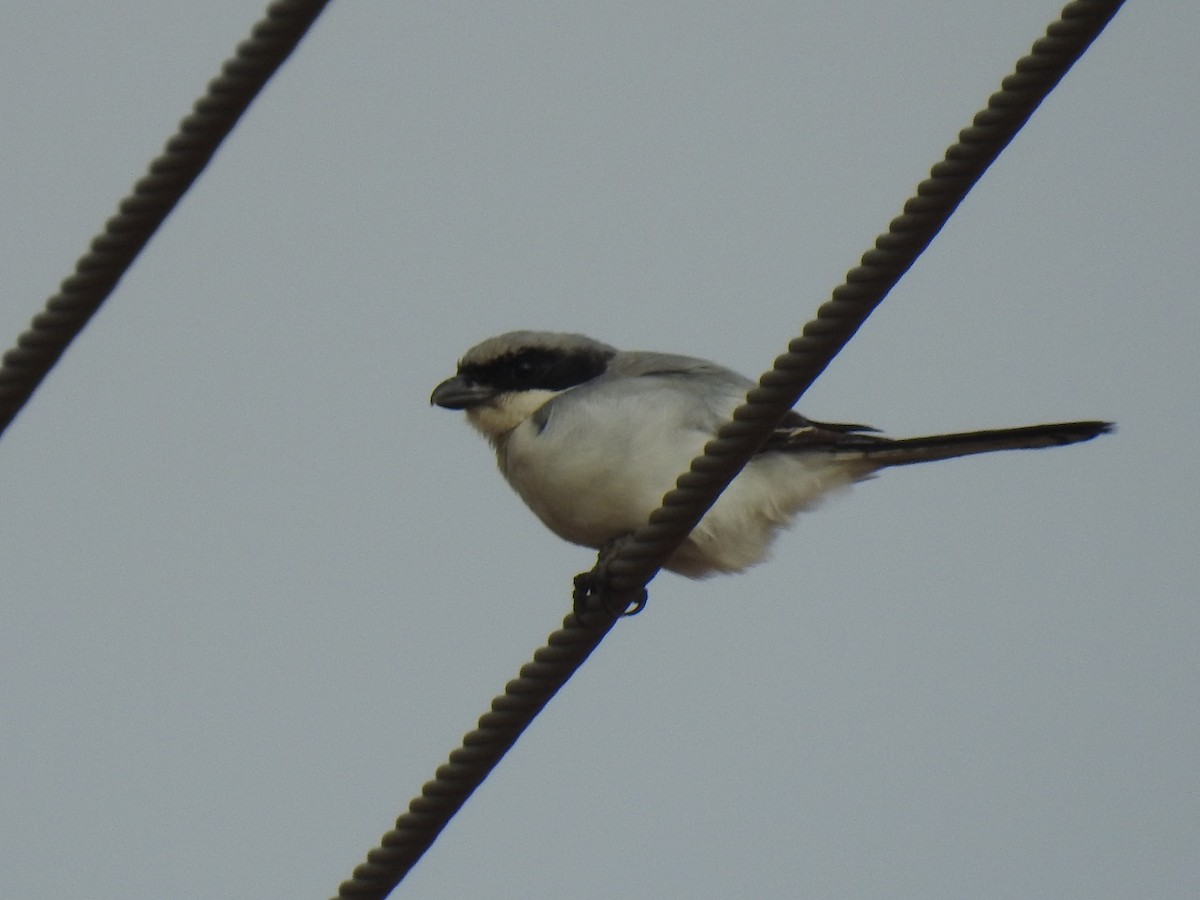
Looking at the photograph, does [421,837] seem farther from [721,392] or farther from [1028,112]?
[721,392]

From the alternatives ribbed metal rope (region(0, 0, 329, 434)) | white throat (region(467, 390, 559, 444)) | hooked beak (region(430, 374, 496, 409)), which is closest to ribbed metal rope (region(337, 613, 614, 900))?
ribbed metal rope (region(0, 0, 329, 434))

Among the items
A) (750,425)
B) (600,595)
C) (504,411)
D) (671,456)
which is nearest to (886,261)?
(750,425)

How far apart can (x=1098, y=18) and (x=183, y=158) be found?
3.83 feet

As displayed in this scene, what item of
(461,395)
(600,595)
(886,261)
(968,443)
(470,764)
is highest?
(968,443)

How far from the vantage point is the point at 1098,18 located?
7.33 feet

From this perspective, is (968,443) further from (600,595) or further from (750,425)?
(750,425)

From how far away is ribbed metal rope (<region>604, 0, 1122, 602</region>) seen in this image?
226cm

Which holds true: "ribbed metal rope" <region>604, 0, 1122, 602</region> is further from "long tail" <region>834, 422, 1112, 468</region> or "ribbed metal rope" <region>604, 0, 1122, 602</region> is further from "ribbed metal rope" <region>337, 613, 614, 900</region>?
"long tail" <region>834, 422, 1112, 468</region>

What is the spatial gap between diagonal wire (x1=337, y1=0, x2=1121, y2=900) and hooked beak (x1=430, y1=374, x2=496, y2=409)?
1.73 m

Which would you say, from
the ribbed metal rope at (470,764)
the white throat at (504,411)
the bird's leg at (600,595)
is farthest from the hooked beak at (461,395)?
the ribbed metal rope at (470,764)

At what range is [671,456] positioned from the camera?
4504 mm

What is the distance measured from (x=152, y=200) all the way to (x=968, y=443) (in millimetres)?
2588

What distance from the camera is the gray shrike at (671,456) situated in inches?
177

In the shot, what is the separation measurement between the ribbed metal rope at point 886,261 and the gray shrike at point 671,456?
1.35 m
